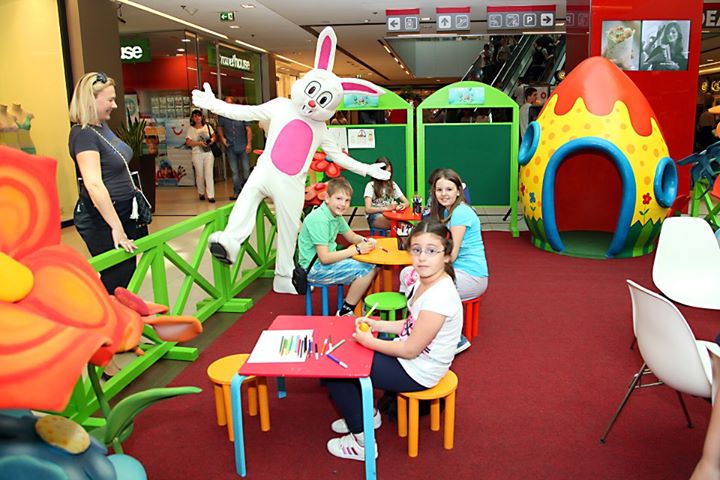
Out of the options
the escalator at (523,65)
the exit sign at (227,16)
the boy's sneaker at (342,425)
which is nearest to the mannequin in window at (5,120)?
the exit sign at (227,16)

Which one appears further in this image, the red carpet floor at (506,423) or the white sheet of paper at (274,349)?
the red carpet floor at (506,423)

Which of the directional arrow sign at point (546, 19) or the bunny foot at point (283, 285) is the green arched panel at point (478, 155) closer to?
the directional arrow sign at point (546, 19)

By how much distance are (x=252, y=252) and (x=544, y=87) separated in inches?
280

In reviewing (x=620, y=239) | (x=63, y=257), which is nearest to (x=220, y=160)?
(x=620, y=239)

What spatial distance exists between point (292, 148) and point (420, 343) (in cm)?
301

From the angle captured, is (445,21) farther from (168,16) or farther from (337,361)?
(337,361)

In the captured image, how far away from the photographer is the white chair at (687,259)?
3648mm

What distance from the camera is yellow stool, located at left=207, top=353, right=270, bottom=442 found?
286 centimetres

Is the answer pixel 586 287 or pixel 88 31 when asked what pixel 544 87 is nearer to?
pixel 586 287

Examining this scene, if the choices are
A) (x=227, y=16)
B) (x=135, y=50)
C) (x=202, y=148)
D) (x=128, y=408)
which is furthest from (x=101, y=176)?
(x=135, y=50)

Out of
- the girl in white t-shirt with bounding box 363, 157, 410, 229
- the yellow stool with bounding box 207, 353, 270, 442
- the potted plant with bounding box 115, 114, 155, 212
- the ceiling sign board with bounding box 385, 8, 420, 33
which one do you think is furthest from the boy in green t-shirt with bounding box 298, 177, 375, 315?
the ceiling sign board with bounding box 385, 8, 420, 33

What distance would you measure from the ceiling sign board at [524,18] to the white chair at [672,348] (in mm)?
8059

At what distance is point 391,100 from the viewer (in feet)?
25.6

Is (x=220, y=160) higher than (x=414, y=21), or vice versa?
(x=414, y=21)
